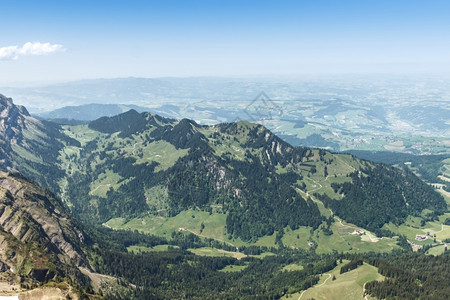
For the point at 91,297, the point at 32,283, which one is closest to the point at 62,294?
the point at 91,297

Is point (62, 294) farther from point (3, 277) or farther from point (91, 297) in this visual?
point (3, 277)

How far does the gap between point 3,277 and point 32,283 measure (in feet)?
43.7

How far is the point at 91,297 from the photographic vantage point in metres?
152

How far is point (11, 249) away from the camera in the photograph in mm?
199375

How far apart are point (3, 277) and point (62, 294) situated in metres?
50.4

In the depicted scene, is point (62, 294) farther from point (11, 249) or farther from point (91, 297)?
point (11, 249)

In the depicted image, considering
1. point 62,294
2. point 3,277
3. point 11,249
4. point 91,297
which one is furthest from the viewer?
point 11,249

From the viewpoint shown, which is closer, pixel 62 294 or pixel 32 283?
pixel 62 294

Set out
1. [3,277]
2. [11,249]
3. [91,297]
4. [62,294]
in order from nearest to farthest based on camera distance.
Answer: [62,294] → [91,297] → [3,277] → [11,249]

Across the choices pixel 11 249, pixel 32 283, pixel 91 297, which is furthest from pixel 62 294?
pixel 11 249

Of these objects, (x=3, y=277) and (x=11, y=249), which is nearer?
(x=3, y=277)

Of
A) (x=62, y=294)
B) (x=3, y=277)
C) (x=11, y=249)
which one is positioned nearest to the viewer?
→ (x=62, y=294)

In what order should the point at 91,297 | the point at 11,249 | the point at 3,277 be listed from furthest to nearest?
the point at 11,249
the point at 3,277
the point at 91,297

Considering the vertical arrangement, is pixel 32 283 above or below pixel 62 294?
below
